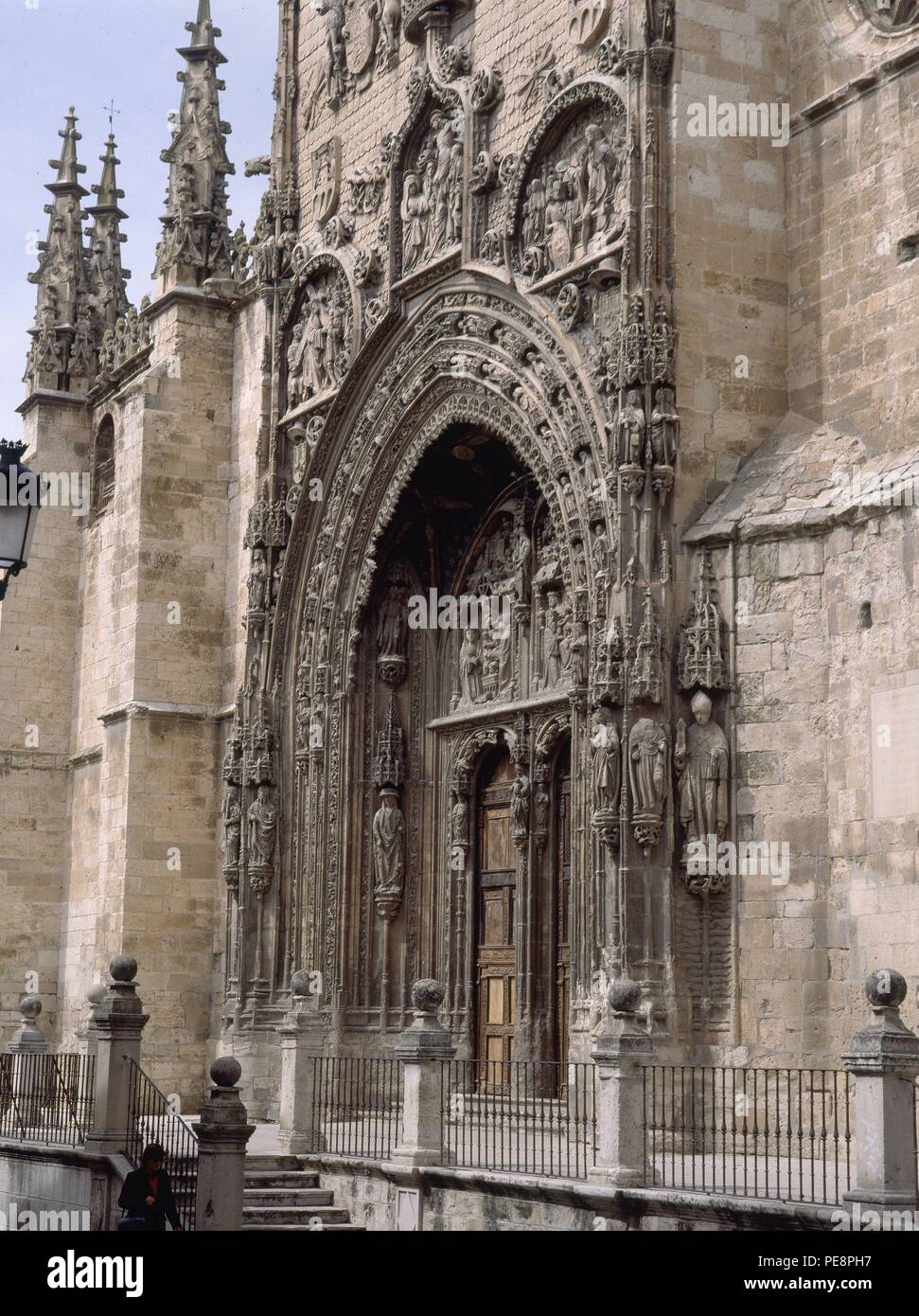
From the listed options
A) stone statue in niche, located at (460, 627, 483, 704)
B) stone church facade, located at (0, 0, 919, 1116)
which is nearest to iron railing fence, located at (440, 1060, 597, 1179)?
stone church facade, located at (0, 0, 919, 1116)

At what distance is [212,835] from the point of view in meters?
23.6

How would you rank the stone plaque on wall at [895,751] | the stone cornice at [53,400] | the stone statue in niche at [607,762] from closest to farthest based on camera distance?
the stone plaque on wall at [895,751] < the stone statue in niche at [607,762] < the stone cornice at [53,400]

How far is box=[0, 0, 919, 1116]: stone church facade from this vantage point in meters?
14.9

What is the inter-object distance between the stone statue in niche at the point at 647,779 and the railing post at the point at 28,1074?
596 centimetres

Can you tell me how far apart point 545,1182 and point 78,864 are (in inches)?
578

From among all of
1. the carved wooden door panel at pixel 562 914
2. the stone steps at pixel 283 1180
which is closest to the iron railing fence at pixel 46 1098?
the stone steps at pixel 283 1180

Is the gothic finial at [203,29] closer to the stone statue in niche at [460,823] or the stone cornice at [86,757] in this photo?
the stone cornice at [86,757]

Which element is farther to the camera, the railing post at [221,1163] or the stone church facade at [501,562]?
the stone church facade at [501,562]

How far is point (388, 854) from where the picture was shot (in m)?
20.0

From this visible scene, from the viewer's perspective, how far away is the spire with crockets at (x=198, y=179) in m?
24.4

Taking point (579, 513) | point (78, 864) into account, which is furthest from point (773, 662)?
point (78, 864)

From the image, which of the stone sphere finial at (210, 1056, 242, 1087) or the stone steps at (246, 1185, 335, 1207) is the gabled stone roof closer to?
the stone sphere finial at (210, 1056, 242, 1087)

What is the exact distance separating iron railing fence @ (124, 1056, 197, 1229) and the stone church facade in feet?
9.98
